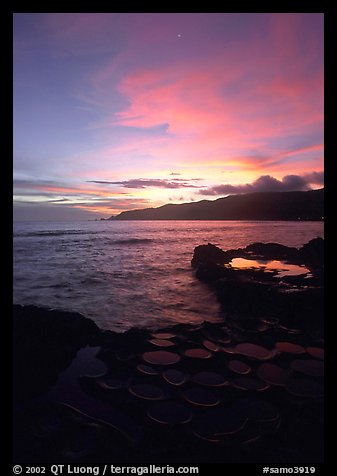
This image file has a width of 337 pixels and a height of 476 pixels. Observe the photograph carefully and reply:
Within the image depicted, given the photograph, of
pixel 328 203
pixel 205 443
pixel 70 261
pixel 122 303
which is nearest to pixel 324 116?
pixel 328 203

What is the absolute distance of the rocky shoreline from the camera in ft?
14.1

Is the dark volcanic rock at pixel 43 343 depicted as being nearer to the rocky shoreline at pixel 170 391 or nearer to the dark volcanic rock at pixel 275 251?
the rocky shoreline at pixel 170 391

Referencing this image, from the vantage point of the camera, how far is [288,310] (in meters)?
9.14

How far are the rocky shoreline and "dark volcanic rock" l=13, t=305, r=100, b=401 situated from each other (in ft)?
0.09

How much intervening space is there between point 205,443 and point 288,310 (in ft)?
19.6

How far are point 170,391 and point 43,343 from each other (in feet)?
11.0

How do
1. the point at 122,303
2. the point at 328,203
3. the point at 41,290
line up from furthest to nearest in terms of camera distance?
1. the point at 41,290
2. the point at 122,303
3. the point at 328,203

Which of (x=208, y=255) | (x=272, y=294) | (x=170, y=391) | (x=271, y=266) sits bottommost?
(x=170, y=391)

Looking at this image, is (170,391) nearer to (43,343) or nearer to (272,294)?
(43,343)

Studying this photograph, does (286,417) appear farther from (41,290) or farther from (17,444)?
(41,290)

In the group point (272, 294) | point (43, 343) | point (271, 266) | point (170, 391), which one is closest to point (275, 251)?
point (271, 266)

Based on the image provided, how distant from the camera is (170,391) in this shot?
540 centimetres

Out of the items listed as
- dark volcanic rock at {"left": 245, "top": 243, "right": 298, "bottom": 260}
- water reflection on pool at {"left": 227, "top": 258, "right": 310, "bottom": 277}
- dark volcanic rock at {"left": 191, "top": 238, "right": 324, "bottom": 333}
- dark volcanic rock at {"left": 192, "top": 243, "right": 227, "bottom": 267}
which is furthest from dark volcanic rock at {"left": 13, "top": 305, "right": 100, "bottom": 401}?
dark volcanic rock at {"left": 245, "top": 243, "right": 298, "bottom": 260}
